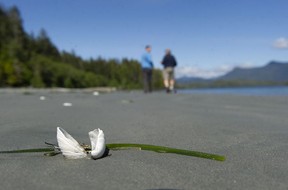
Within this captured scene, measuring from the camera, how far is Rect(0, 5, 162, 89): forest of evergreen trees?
6974 centimetres

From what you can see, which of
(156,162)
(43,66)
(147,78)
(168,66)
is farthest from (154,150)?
(43,66)

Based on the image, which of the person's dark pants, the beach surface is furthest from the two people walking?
the beach surface

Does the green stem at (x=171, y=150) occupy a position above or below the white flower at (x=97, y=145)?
below

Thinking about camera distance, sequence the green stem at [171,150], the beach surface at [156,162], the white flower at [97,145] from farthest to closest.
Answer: the green stem at [171,150] < the white flower at [97,145] < the beach surface at [156,162]

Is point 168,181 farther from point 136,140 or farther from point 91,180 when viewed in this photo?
point 136,140

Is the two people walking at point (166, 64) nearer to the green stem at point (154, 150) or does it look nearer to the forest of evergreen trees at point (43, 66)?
the green stem at point (154, 150)

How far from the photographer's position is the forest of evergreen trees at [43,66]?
69.7 meters

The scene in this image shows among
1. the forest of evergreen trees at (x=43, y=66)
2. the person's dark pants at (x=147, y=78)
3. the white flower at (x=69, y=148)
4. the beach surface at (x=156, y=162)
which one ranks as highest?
the forest of evergreen trees at (x=43, y=66)

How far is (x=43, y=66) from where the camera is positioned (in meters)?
85.7

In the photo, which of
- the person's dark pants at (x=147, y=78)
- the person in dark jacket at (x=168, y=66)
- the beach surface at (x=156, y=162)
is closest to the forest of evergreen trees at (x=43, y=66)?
the person's dark pants at (x=147, y=78)

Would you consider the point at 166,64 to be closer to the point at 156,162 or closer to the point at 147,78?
the point at 147,78

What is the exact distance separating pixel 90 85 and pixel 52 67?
2383 cm

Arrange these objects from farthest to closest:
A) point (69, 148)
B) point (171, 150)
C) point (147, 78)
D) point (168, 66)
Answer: point (147, 78) < point (168, 66) < point (171, 150) < point (69, 148)

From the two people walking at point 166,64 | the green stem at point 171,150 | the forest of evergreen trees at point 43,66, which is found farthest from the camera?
the forest of evergreen trees at point 43,66
